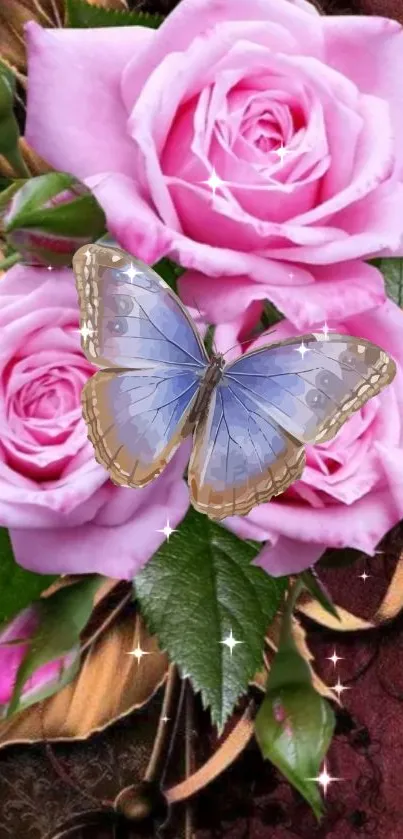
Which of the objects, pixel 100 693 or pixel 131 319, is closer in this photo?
pixel 131 319

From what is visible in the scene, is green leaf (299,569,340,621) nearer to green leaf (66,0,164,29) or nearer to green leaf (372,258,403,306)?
green leaf (372,258,403,306)

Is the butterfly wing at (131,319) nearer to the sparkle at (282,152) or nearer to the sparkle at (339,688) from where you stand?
the sparkle at (282,152)

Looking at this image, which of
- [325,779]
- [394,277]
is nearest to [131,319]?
[394,277]

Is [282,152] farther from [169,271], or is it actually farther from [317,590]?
[317,590]

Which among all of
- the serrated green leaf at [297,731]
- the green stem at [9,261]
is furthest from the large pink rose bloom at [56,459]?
the serrated green leaf at [297,731]

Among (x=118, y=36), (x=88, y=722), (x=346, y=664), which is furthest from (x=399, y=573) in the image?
(x=118, y=36)

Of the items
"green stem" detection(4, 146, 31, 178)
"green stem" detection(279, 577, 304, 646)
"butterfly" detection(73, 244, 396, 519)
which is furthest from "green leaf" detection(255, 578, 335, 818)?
"green stem" detection(4, 146, 31, 178)

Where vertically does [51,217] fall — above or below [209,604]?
above
